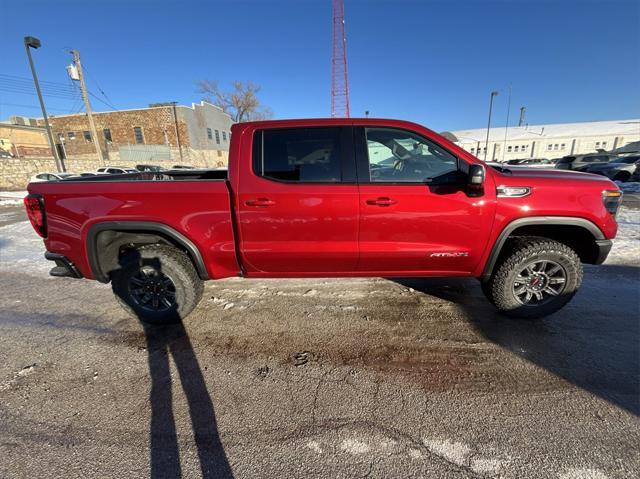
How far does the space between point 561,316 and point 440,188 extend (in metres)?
2.05

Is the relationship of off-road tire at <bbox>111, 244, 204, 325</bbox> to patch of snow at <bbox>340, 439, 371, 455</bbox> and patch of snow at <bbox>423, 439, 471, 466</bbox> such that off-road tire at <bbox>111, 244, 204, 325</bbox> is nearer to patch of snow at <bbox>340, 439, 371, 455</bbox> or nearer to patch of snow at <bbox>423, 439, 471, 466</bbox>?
patch of snow at <bbox>340, 439, 371, 455</bbox>

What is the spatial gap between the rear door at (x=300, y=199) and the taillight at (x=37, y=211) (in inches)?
74.4

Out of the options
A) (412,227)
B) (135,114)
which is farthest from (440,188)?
(135,114)

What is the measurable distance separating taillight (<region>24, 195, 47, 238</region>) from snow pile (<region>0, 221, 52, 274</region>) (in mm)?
2591

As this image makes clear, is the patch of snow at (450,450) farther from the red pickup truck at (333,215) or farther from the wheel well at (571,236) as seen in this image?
the wheel well at (571,236)

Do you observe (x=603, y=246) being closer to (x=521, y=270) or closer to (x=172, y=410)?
(x=521, y=270)

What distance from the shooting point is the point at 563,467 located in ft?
5.44

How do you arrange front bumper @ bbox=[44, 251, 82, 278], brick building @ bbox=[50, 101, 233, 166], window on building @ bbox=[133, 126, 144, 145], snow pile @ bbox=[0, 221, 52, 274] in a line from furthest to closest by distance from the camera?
window on building @ bbox=[133, 126, 144, 145]
brick building @ bbox=[50, 101, 233, 166]
snow pile @ bbox=[0, 221, 52, 274]
front bumper @ bbox=[44, 251, 82, 278]

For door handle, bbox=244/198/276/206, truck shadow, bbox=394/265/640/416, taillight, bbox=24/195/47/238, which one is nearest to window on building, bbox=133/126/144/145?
taillight, bbox=24/195/47/238

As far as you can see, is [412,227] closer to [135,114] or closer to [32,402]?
[32,402]

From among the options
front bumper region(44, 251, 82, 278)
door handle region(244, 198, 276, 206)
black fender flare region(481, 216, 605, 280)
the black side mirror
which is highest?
the black side mirror

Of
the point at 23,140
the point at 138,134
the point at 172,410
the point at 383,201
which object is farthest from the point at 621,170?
the point at 23,140

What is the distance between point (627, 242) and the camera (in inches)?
212

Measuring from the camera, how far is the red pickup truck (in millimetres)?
2701
